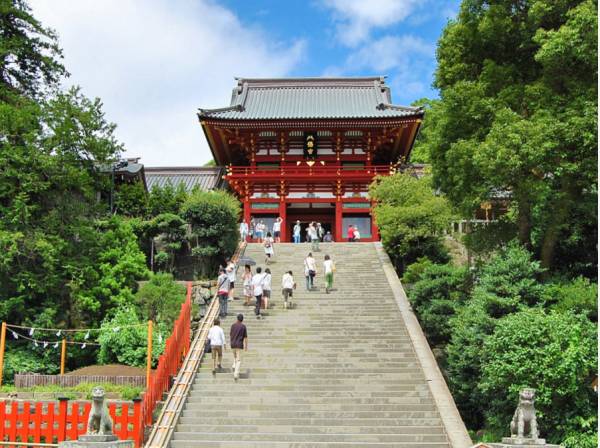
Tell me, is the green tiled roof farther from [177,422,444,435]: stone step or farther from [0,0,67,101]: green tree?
[177,422,444,435]: stone step

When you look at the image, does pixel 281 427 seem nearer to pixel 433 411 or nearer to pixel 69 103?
pixel 433 411

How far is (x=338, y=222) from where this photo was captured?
27.5 meters

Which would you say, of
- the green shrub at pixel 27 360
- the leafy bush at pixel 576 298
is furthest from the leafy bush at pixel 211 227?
the leafy bush at pixel 576 298

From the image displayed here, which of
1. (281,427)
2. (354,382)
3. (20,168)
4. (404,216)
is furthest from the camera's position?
(404,216)

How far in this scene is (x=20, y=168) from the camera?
1664 cm

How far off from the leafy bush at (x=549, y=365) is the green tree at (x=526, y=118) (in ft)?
11.2

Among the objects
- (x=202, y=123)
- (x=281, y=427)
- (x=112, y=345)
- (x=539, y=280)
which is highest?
(x=202, y=123)

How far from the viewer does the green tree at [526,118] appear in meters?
12.4

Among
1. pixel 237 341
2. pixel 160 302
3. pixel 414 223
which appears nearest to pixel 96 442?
pixel 237 341

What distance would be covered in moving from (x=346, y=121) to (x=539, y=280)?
611 inches

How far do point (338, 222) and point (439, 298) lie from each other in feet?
42.4

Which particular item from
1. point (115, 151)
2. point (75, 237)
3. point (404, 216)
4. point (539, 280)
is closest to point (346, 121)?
point (404, 216)

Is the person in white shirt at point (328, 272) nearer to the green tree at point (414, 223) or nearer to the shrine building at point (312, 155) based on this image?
the green tree at point (414, 223)

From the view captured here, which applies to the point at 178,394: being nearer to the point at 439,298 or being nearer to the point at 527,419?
the point at 527,419
